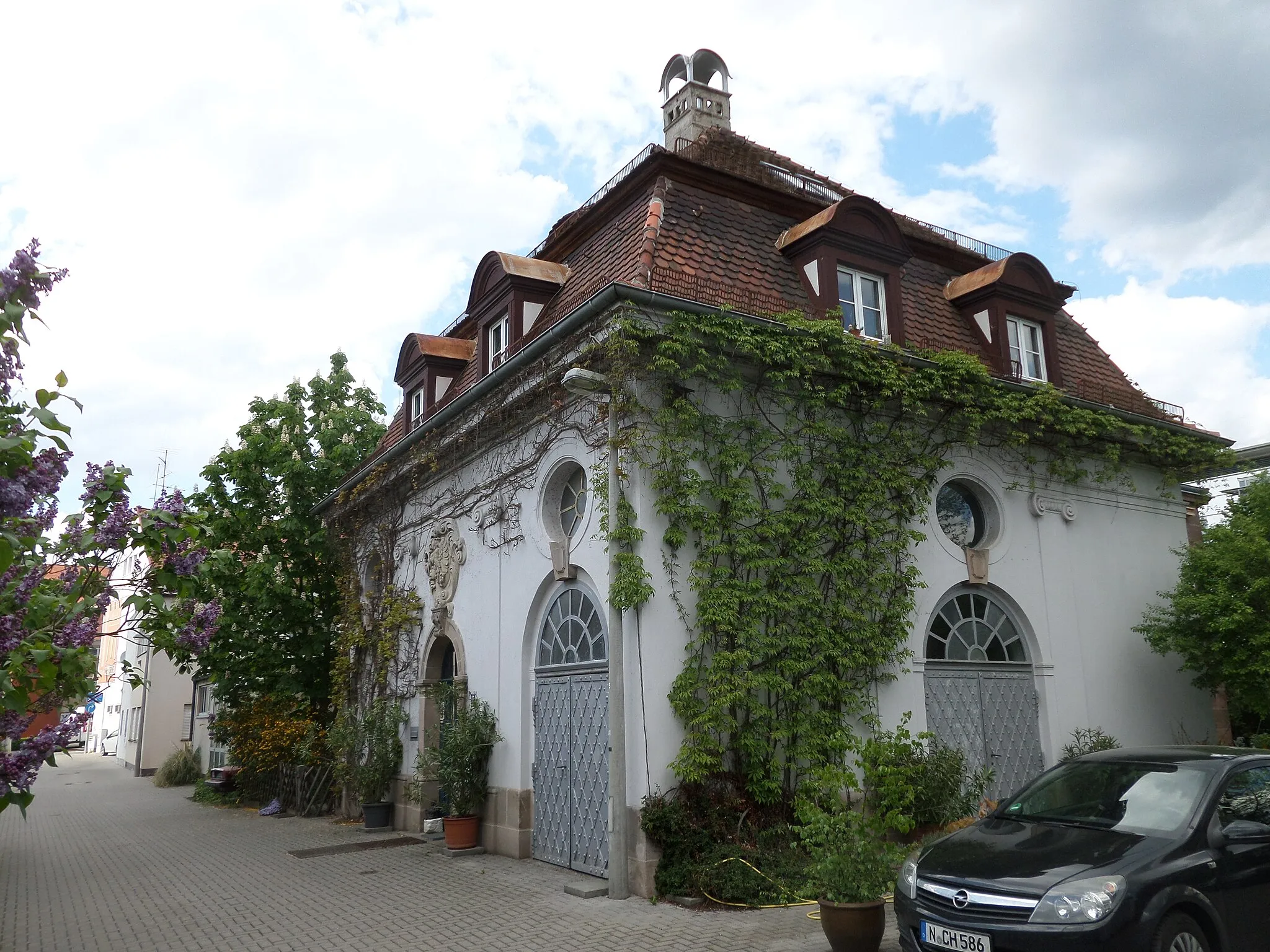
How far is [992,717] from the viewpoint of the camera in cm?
1234

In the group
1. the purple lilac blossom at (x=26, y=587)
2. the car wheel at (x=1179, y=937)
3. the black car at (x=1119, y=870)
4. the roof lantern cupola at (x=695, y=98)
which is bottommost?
the car wheel at (x=1179, y=937)

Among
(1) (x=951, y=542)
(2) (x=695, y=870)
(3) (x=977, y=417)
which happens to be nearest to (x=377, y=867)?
(2) (x=695, y=870)

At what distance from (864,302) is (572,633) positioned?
5.76 metres

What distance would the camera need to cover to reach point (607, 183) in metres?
13.6

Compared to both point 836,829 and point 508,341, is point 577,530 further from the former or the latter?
point 836,829

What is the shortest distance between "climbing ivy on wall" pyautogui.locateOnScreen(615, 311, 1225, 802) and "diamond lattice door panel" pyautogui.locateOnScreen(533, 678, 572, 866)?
2.04 metres

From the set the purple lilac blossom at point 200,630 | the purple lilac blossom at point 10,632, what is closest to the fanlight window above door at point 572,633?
the purple lilac blossom at point 200,630

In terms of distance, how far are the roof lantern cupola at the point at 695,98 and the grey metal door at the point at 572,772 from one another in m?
9.04

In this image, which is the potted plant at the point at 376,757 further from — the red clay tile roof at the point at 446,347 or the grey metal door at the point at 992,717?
the grey metal door at the point at 992,717

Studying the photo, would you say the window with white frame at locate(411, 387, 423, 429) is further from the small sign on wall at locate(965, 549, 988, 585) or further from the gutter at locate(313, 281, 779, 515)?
the small sign on wall at locate(965, 549, 988, 585)

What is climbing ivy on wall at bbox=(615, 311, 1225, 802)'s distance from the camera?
9.77 meters

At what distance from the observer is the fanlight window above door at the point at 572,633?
10.7 meters

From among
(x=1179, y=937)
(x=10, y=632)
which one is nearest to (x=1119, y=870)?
(x=1179, y=937)

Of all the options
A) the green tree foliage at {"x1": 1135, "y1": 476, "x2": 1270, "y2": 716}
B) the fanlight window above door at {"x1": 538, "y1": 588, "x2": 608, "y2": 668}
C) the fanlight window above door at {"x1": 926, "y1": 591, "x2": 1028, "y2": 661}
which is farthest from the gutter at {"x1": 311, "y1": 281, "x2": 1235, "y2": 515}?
the fanlight window above door at {"x1": 926, "y1": 591, "x2": 1028, "y2": 661}
